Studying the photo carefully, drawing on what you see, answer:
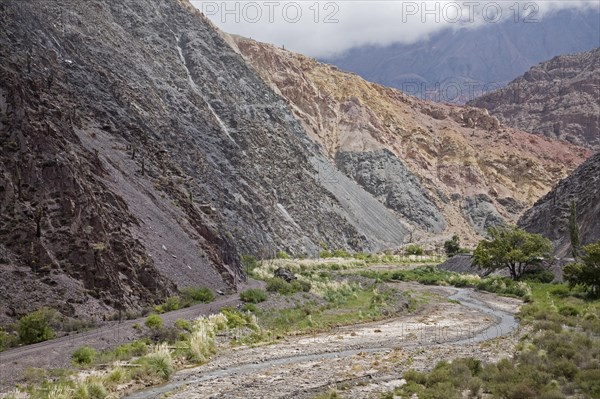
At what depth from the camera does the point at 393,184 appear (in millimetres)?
126938

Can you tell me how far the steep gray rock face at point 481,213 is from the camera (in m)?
131

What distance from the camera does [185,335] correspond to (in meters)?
26.4

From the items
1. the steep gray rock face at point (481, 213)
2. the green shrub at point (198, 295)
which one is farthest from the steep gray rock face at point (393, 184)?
the green shrub at point (198, 295)

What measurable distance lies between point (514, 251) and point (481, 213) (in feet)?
278

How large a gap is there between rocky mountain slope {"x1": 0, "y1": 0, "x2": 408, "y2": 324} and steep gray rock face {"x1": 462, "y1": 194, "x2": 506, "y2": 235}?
23.9 metres

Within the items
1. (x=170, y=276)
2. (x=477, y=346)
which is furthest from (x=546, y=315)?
(x=170, y=276)

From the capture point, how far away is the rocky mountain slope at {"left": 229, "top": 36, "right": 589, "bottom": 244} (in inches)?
5059

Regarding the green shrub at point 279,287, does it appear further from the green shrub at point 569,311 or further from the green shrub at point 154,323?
the green shrub at point 569,311

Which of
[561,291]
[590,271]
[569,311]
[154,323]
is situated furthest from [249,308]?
[561,291]

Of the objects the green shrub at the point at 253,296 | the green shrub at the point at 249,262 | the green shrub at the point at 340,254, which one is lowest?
the green shrub at the point at 340,254

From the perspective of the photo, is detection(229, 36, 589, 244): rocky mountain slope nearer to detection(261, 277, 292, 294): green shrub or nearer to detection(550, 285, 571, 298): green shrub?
detection(550, 285, 571, 298): green shrub

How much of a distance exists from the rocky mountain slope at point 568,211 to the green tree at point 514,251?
6917mm

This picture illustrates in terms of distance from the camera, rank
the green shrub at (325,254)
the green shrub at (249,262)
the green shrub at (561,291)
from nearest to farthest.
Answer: the green shrub at (561,291), the green shrub at (249,262), the green shrub at (325,254)

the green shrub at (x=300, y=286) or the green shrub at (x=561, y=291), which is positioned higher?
the green shrub at (x=300, y=286)
